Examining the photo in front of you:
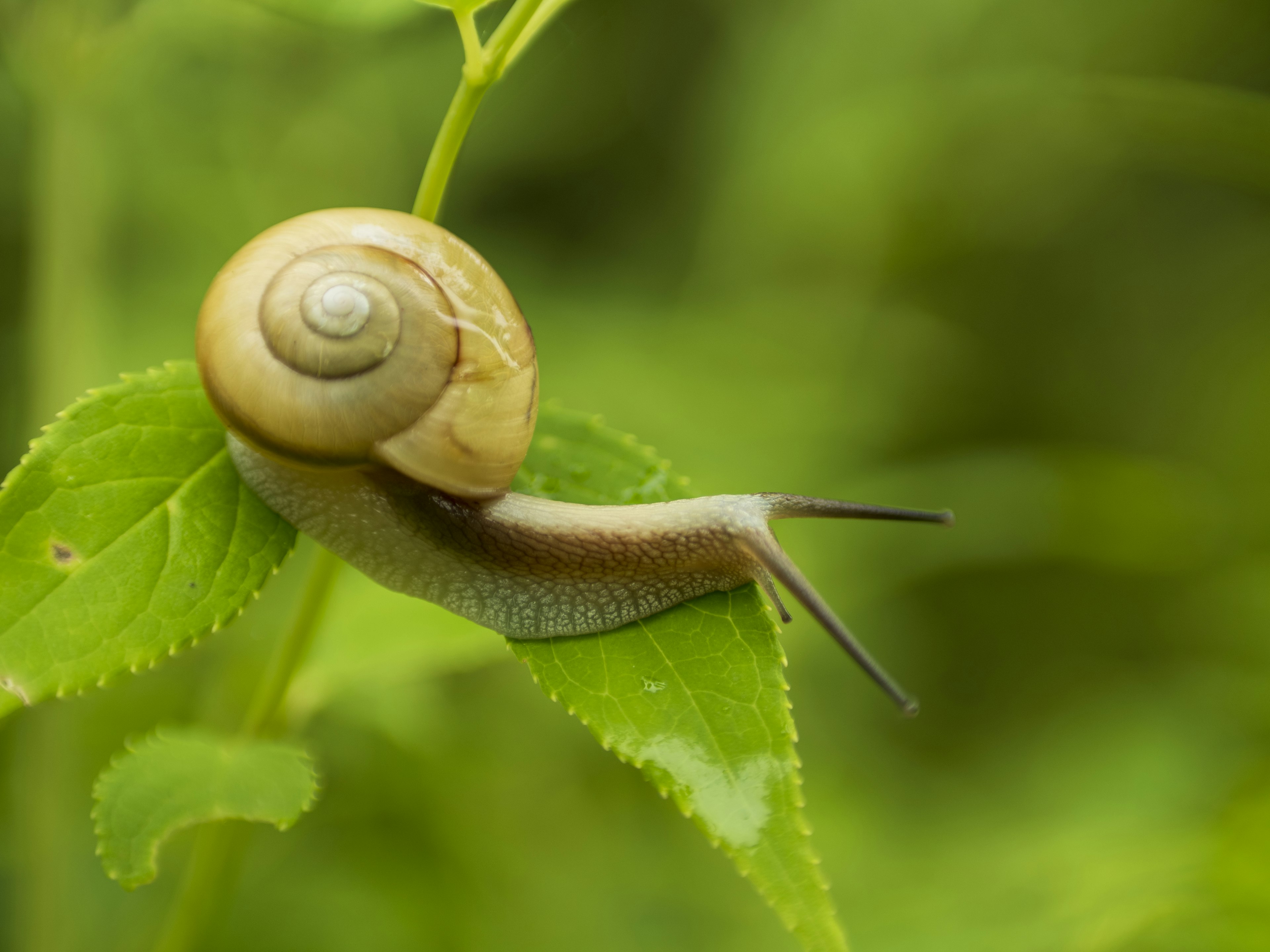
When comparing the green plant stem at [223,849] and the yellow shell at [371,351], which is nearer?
the yellow shell at [371,351]

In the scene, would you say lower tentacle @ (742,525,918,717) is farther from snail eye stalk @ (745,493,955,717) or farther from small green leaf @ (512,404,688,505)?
small green leaf @ (512,404,688,505)

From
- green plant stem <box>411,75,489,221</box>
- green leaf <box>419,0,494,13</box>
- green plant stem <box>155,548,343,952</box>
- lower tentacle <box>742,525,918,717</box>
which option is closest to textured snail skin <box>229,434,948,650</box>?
lower tentacle <box>742,525,918,717</box>

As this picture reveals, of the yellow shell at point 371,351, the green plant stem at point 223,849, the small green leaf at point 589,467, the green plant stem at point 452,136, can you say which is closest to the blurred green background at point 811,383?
the green plant stem at point 223,849

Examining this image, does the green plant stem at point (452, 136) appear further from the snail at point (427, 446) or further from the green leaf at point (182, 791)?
the green leaf at point (182, 791)

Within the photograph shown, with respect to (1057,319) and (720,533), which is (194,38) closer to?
(720,533)

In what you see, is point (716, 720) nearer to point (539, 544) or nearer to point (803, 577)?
point (803, 577)

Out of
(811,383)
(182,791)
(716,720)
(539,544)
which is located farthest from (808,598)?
(811,383)

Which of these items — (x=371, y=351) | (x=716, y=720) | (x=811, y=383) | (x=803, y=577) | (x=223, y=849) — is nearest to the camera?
(x=716, y=720)
